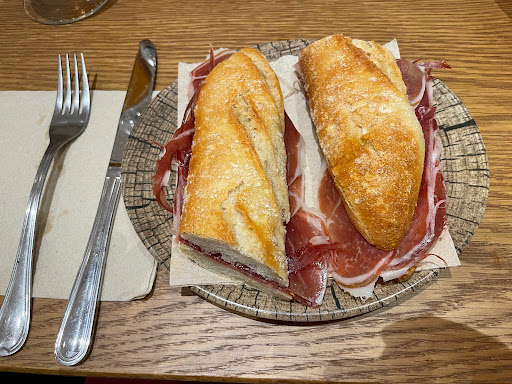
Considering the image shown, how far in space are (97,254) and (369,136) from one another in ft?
3.57

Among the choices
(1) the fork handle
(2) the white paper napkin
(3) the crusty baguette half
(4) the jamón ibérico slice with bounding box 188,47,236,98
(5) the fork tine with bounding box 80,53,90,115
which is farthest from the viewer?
(5) the fork tine with bounding box 80,53,90,115

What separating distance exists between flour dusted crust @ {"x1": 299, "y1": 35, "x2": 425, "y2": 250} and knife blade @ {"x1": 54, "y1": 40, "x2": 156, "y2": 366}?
0.84m

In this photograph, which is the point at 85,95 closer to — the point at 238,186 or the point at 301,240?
the point at 238,186

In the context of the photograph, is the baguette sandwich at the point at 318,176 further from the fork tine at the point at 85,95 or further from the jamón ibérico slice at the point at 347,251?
the fork tine at the point at 85,95

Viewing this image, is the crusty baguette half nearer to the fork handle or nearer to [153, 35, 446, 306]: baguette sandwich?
[153, 35, 446, 306]: baguette sandwich

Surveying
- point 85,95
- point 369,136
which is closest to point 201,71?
point 85,95

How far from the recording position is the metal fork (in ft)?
4.28

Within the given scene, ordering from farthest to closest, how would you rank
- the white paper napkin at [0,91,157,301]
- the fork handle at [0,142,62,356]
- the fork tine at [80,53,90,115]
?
the fork tine at [80,53,90,115], the white paper napkin at [0,91,157,301], the fork handle at [0,142,62,356]

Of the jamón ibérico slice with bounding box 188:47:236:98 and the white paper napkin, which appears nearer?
the white paper napkin

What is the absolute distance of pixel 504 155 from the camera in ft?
5.17

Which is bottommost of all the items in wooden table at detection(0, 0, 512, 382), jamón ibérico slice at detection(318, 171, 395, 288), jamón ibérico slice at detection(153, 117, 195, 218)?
wooden table at detection(0, 0, 512, 382)

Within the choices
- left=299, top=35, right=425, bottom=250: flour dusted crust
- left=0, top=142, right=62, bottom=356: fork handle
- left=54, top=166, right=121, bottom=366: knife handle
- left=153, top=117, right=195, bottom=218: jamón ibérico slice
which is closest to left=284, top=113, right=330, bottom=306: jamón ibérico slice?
left=299, top=35, right=425, bottom=250: flour dusted crust

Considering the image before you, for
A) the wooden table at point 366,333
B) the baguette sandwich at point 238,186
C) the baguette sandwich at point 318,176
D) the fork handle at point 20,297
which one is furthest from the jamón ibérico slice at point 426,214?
the fork handle at point 20,297

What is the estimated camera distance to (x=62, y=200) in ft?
5.25
